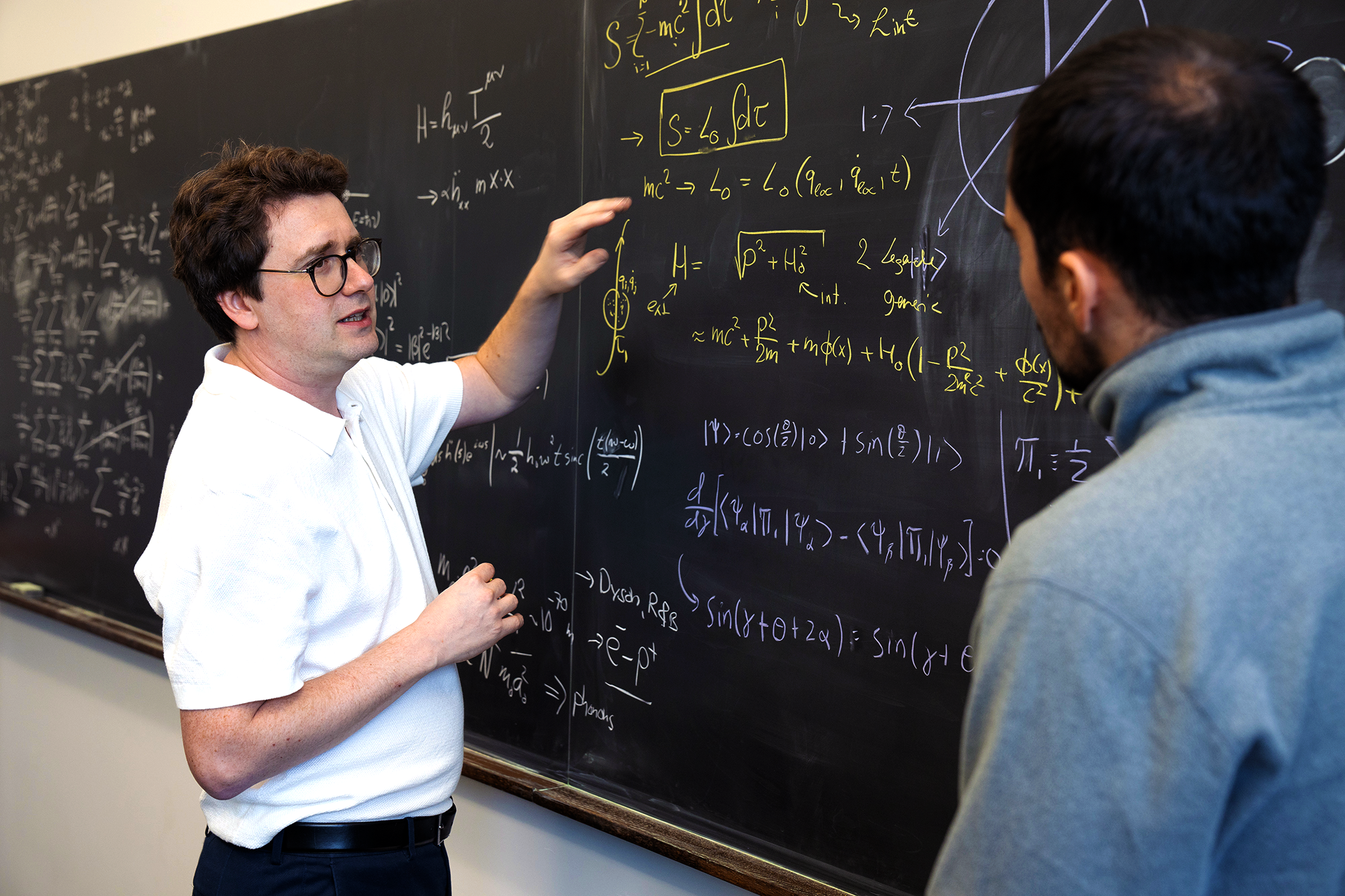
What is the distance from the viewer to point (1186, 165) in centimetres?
73

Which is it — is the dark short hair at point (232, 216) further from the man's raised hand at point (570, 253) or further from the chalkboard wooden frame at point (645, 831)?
the chalkboard wooden frame at point (645, 831)

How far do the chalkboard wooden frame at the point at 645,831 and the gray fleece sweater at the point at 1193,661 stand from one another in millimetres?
1082

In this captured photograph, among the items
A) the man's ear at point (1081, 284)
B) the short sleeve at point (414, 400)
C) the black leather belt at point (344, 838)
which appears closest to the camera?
the man's ear at point (1081, 284)

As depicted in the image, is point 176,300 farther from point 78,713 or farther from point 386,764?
point 386,764

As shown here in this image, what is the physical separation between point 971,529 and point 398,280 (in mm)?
1592

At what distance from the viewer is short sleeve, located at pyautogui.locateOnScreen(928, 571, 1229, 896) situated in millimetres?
684

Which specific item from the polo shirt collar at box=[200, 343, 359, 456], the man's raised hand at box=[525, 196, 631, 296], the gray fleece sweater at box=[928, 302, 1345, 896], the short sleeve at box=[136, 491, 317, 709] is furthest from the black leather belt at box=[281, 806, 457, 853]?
the gray fleece sweater at box=[928, 302, 1345, 896]

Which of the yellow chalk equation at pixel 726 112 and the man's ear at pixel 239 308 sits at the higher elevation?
the yellow chalk equation at pixel 726 112

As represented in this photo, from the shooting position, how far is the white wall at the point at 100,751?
271cm

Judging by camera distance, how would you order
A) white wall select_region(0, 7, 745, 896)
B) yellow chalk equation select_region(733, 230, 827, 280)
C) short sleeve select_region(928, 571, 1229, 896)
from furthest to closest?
white wall select_region(0, 7, 745, 896)
yellow chalk equation select_region(733, 230, 827, 280)
short sleeve select_region(928, 571, 1229, 896)

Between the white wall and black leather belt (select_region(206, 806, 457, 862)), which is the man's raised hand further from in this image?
the white wall

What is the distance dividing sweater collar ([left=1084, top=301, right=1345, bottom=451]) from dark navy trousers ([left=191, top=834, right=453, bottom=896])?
4.43 feet

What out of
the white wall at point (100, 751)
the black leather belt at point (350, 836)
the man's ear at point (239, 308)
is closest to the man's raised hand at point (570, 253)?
the man's ear at point (239, 308)

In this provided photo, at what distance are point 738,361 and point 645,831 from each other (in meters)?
0.95
